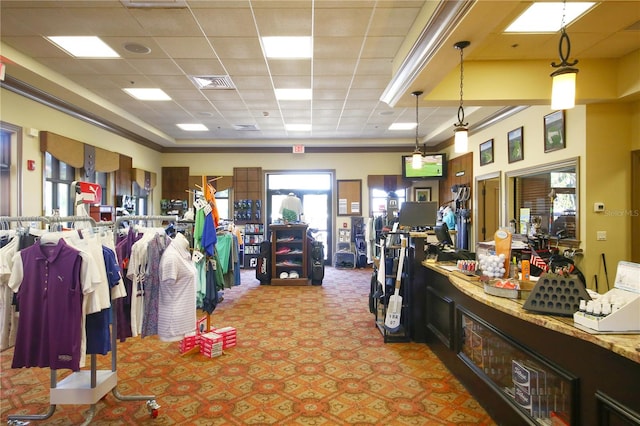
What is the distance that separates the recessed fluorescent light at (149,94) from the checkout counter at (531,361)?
5.52 meters

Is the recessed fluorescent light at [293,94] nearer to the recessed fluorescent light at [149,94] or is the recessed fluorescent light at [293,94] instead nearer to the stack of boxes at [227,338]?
the recessed fluorescent light at [149,94]

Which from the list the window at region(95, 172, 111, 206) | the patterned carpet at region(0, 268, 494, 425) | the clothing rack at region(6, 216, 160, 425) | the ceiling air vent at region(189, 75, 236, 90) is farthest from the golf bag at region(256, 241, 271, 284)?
the clothing rack at region(6, 216, 160, 425)

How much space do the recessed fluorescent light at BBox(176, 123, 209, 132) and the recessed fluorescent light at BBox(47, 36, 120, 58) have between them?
389 centimetres

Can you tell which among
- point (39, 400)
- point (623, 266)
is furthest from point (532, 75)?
point (39, 400)

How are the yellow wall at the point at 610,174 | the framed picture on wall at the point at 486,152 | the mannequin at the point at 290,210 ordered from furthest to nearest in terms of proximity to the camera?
the mannequin at the point at 290,210 < the framed picture on wall at the point at 486,152 < the yellow wall at the point at 610,174

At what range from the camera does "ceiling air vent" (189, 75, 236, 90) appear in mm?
5797

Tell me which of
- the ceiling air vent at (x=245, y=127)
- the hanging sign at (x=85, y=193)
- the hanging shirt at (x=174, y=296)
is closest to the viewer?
the hanging shirt at (x=174, y=296)

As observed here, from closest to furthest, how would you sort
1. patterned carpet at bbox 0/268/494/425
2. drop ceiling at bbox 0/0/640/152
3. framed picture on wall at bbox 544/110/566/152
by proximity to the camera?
patterned carpet at bbox 0/268/494/425 < drop ceiling at bbox 0/0/640/152 < framed picture on wall at bbox 544/110/566/152

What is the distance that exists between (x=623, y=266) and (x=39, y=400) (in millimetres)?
4347

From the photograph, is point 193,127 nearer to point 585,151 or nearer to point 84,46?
point 84,46

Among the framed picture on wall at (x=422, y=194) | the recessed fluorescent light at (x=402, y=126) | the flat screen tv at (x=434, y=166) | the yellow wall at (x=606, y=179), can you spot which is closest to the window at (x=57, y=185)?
the recessed fluorescent light at (x=402, y=126)

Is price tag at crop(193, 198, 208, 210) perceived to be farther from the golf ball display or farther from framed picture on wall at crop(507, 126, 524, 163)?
framed picture on wall at crop(507, 126, 524, 163)

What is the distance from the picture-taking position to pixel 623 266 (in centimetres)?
209

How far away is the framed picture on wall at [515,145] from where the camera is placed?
6.46 m
